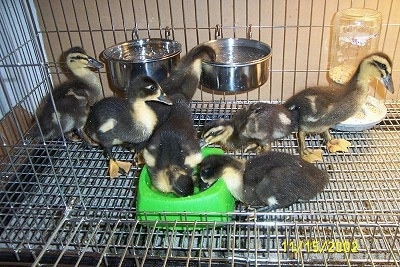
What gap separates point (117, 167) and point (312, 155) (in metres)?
0.90

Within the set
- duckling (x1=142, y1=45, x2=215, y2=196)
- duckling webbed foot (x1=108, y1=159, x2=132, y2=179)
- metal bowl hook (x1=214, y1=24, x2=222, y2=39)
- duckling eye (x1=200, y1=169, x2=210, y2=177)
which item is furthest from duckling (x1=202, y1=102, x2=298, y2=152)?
Answer: metal bowl hook (x1=214, y1=24, x2=222, y2=39)

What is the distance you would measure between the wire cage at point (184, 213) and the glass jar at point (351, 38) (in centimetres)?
8

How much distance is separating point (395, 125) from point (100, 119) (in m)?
1.47

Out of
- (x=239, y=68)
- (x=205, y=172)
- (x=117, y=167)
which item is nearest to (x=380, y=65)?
(x=239, y=68)

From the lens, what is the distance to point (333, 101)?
176 centimetres

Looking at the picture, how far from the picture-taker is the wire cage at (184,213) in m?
1.31

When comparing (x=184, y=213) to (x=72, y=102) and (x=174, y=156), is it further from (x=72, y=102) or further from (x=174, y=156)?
(x=72, y=102)

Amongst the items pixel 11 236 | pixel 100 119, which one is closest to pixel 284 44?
pixel 100 119

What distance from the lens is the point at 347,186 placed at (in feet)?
5.38

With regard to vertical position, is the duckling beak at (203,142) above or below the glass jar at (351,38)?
below

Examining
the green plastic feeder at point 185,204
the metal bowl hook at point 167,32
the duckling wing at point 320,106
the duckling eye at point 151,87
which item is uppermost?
the metal bowl hook at point 167,32

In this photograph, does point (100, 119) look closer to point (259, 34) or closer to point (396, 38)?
point (259, 34)

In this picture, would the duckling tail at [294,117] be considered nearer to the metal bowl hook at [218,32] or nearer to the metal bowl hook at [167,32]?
the metal bowl hook at [218,32]
